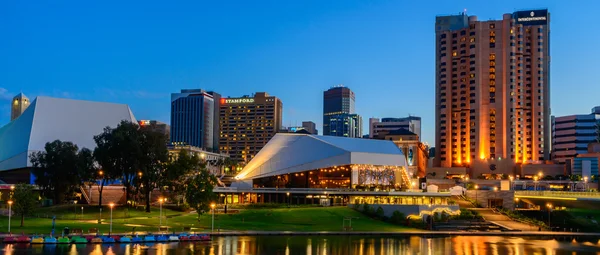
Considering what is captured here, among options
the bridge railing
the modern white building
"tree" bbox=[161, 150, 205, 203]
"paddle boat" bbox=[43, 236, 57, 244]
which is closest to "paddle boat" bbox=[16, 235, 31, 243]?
"paddle boat" bbox=[43, 236, 57, 244]

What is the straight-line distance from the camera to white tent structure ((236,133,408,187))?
137 m

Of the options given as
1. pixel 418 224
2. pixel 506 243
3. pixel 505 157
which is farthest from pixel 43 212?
pixel 505 157

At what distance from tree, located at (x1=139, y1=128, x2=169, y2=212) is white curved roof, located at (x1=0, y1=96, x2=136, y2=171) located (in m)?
41.8

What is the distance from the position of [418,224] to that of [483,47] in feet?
375

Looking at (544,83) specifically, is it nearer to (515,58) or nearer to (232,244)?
(515,58)

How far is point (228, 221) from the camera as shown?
8862cm

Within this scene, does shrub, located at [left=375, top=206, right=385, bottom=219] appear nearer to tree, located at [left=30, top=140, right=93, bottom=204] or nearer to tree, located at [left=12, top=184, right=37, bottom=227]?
tree, located at [left=30, top=140, right=93, bottom=204]

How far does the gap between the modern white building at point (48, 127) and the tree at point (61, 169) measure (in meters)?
25.9

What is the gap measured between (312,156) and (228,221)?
53.4 m

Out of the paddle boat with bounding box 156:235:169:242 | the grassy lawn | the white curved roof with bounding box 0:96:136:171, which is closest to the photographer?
the paddle boat with bounding box 156:235:169:242

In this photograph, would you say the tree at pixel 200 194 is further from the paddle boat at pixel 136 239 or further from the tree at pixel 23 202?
the tree at pixel 23 202

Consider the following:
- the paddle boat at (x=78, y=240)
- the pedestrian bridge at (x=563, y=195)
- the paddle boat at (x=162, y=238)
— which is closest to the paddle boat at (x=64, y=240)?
the paddle boat at (x=78, y=240)

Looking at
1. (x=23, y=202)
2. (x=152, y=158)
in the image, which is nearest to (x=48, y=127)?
(x=152, y=158)

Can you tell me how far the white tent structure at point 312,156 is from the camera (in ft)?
450
